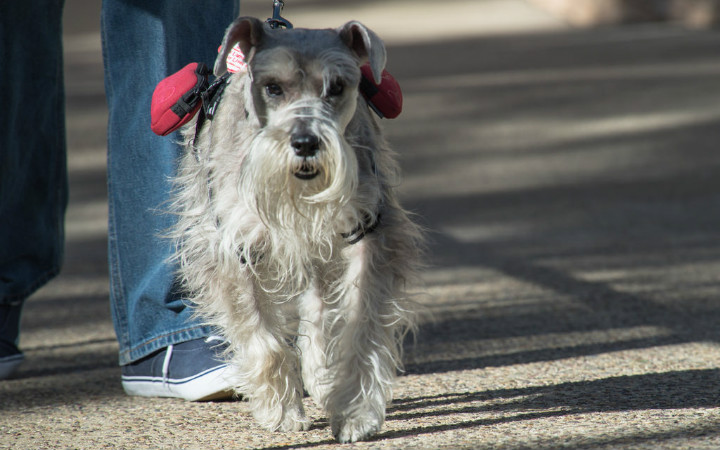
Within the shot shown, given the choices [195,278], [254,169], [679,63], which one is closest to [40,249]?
[195,278]

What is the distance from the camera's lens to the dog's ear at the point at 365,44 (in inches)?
120

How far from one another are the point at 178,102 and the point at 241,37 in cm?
48

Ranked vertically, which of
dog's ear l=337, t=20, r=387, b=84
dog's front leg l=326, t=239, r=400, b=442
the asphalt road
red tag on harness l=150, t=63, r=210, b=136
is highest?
dog's ear l=337, t=20, r=387, b=84

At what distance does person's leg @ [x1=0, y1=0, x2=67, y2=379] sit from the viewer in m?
4.30

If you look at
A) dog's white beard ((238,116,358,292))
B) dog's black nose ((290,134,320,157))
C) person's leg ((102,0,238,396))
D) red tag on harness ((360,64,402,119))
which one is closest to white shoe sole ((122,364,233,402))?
person's leg ((102,0,238,396))

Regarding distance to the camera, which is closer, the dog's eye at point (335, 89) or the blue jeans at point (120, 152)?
the dog's eye at point (335, 89)

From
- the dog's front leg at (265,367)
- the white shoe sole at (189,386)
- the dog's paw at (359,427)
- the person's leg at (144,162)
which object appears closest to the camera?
the dog's paw at (359,427)

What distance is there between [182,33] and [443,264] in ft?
10.8

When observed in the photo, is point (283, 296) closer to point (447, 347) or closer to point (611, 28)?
point (447, 347)

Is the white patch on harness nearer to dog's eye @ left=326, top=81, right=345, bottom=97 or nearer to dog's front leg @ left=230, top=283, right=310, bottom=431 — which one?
dog's eye @ left=326, top=81, right=345, bottom=97

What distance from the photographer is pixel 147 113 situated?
4016mm

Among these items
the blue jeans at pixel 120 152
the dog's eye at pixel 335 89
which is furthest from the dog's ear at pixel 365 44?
the blue jeans at pixel 120 152

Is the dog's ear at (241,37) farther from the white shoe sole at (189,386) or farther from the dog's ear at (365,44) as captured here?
the white shoe sole at (189,386)

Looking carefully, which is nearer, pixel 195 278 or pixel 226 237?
pixel 226 237
